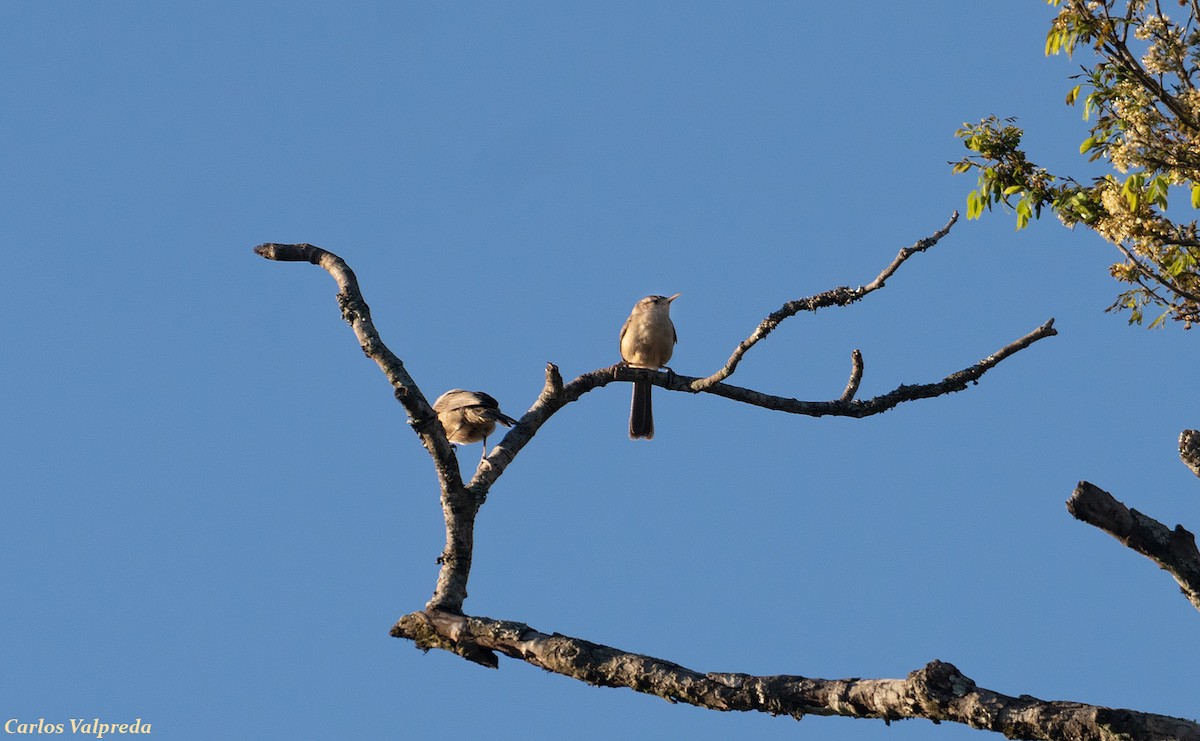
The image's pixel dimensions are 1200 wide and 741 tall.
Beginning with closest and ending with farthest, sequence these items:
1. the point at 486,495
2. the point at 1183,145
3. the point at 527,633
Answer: the point at 527,633 < the point at 486,495 < the point at 1183,145

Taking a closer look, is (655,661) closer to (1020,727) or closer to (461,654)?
(461,654)

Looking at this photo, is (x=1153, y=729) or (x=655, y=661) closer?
(x=1153, y=729)

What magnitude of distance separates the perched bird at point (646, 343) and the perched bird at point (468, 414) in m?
1.21

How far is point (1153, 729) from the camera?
11.8 feet

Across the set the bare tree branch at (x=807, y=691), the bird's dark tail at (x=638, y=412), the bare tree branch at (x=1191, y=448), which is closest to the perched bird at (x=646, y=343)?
the bird's dark tail at (x=638, y=412)

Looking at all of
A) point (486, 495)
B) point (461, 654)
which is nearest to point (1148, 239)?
point (486, 495)

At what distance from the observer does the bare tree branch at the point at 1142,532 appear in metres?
4.47

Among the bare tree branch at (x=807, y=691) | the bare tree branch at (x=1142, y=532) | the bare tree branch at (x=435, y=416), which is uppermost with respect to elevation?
the bare tree branch at (x=435, y=416)

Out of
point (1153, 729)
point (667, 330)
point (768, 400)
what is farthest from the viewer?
point (667, 330)

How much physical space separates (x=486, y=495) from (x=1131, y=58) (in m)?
4.81

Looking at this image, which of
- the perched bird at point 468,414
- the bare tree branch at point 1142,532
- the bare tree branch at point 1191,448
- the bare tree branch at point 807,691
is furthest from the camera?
the perched bird at point 468,414

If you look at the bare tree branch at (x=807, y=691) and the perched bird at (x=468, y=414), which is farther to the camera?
the perched bird at (x=468, y=414)

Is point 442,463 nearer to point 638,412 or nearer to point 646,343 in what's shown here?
point 638,412

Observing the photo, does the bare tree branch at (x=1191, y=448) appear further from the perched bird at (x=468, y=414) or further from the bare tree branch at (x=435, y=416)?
the perched bird at (x=468, y=414)
